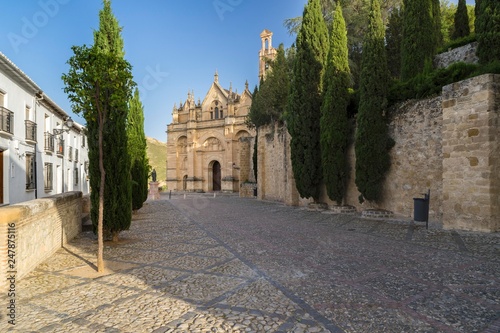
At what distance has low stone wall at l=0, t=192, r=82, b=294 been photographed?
157 inches

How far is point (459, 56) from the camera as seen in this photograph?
510 inches

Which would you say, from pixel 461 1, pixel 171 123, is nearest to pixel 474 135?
pixel 461 1

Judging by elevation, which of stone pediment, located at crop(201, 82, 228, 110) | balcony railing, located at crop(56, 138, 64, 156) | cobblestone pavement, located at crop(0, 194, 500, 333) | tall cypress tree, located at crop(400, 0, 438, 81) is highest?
stone pediment, located at crop(201, 82, 228, 110)

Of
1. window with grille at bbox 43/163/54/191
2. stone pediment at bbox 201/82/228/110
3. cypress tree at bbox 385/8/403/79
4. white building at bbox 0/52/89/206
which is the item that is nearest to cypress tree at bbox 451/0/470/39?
cypress tree at bbox 385/8/403/79

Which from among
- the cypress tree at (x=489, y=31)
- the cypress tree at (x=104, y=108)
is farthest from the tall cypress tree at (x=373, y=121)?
the cypress tree at (x=104, y=108)

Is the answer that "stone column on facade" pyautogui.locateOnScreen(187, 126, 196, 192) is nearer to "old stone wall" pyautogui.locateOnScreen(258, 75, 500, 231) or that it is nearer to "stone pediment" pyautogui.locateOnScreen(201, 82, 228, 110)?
"stone pediment" pyautogui.locateOnScreen(201, 82, 228, 110)

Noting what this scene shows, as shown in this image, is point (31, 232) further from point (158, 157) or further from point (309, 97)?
point (158, 157)

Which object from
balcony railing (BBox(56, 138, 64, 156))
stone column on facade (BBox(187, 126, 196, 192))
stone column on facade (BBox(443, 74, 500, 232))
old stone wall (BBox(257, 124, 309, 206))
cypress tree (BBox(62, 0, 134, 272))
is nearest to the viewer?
cypress tree (BBox(62, 0, 134, 272))

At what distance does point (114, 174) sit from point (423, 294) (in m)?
6.14

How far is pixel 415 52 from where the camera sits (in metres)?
13.5

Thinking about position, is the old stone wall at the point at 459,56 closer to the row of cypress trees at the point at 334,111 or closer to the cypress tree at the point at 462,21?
the row of cypress trees at the point at 334,111

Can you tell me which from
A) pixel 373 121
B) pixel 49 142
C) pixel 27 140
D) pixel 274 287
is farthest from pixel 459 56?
pixel 49 142

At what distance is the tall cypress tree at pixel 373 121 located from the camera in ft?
36.4

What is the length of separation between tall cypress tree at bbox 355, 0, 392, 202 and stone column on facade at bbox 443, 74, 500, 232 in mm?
2715
